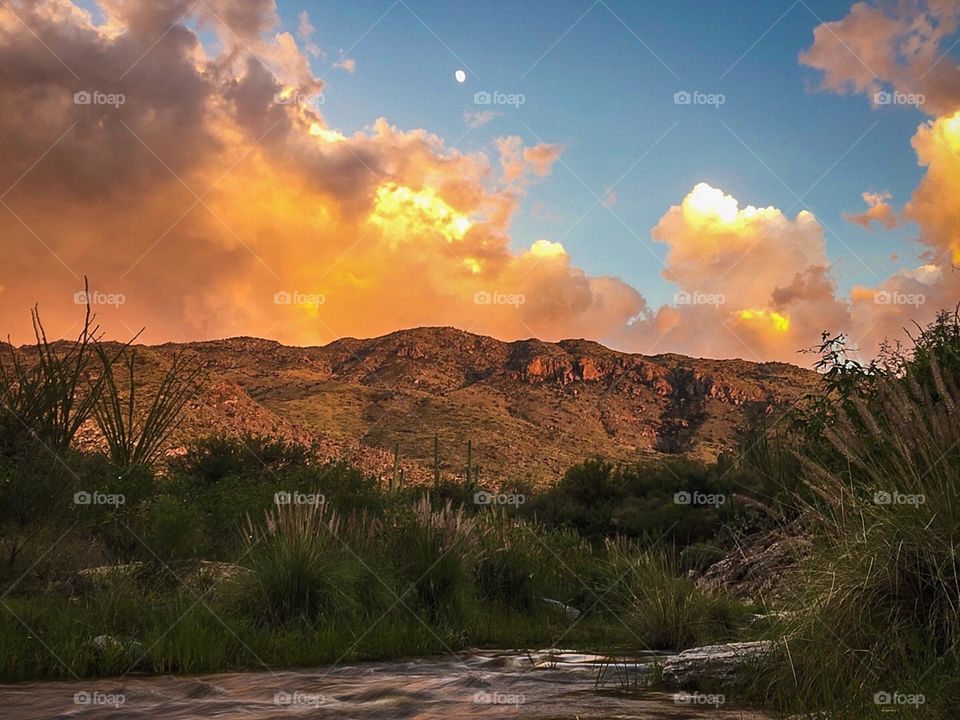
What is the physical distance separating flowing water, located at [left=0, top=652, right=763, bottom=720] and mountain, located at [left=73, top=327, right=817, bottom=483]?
30.0 m

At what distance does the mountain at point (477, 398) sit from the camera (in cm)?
4812

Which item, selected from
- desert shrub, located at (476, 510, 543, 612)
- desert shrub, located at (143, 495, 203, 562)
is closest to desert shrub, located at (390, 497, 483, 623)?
desert shrub, located at (476, 510, 543, 612)

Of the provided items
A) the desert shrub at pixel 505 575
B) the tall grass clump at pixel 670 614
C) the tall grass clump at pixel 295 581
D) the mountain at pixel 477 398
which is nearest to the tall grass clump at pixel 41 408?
the tall grass clump at pixel 295 581

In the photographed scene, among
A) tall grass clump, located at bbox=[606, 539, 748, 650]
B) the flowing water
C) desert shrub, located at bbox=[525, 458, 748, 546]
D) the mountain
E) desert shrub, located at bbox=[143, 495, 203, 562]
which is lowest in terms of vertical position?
the flowing water

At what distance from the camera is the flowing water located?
18.8 feet

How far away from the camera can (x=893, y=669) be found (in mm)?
5414

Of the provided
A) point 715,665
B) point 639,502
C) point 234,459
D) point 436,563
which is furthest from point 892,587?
point 234,459

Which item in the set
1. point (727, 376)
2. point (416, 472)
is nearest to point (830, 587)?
point (416, 472)

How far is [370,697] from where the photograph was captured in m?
6.52

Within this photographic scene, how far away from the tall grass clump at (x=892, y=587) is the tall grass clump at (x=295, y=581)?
207 inches

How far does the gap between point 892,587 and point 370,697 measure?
11.7ft

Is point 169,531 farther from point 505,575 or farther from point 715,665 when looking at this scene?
point 715,665

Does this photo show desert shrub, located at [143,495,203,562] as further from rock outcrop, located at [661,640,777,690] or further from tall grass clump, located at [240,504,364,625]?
rock outcrop, located at [661,640,777,690]

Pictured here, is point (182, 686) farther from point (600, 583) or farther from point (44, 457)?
point (600, 583)
